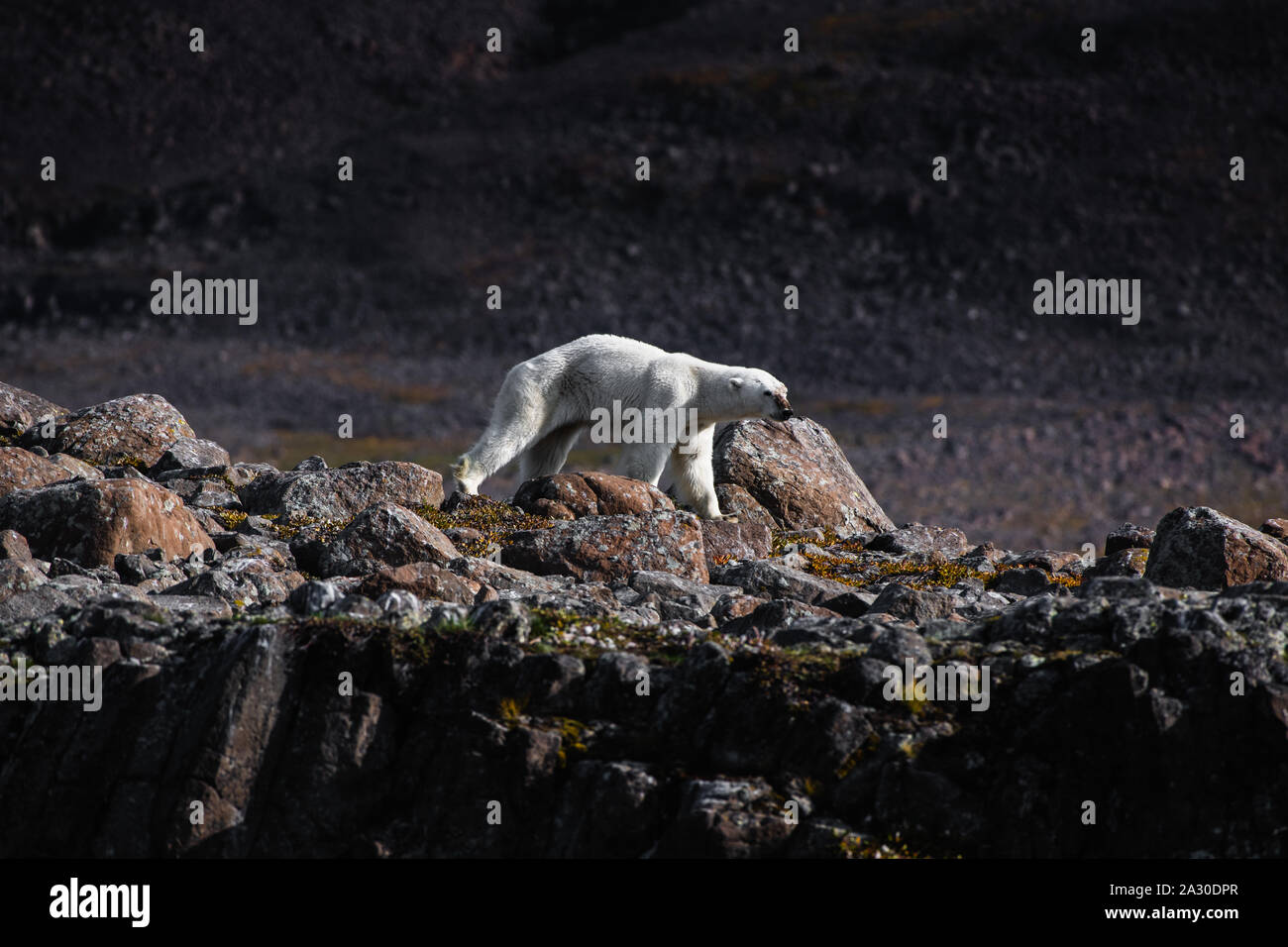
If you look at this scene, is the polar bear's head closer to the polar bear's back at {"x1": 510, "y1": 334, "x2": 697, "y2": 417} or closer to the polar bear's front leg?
the polar bear's back at {"x1": 510, "y1": 334, "x2": 697, "y2": 417}

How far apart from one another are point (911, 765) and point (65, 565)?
8763mm

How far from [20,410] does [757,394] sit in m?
10.7

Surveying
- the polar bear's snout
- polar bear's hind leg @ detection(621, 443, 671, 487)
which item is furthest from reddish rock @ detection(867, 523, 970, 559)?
polar bear's hind leg @ detection(621, 443, 671, 487)

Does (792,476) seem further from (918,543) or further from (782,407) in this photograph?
(918,543)

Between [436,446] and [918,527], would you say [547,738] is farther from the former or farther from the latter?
[436,446]

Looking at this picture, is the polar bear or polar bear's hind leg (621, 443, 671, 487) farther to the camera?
the polar bear

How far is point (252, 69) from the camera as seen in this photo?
148500 millimetres

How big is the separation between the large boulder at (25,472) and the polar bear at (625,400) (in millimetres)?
5198

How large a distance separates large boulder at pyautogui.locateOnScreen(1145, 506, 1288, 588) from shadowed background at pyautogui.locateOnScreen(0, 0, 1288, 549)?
60.3 m

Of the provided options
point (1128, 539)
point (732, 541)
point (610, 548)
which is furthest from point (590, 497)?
point (1128, 539)

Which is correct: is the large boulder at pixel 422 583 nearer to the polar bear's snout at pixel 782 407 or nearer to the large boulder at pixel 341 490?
the large boulder at pixel 341 490

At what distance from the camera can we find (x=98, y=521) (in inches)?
623

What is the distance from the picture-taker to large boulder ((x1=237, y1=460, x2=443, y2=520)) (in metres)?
18.8

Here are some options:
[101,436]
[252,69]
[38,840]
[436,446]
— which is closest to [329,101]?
[252,69]
